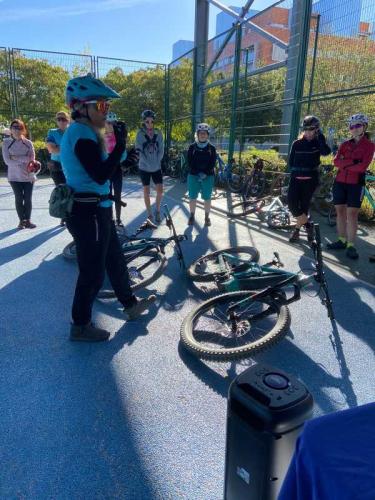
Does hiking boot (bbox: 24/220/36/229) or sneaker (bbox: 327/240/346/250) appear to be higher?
sneaker (bbox: 327/240/346/250)

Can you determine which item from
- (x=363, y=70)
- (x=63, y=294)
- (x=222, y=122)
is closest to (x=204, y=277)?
(x=63, y=294)

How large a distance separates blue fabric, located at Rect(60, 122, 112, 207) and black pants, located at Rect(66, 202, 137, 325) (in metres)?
0.13

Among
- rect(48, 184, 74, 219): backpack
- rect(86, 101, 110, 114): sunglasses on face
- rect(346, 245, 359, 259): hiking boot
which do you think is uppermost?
rect(86, 101, 110, 114): sunglasses on face

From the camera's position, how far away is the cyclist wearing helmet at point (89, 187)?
2.57 metres

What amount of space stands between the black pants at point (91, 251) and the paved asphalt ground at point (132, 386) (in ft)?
1.39

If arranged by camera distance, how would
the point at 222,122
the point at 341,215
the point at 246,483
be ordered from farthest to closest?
1. the point at 222,122
2. the point at 341,215
3. the point at 246,483

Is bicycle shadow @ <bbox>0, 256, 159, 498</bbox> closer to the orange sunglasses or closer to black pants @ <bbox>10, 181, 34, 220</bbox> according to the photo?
the orange sunglasses

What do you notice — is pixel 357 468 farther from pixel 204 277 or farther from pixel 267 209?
pixel 267 209

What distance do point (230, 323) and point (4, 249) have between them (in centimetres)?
397

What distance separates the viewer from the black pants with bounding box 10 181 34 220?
6320 mm

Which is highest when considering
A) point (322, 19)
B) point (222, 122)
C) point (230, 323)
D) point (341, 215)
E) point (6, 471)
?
point (322, 19)

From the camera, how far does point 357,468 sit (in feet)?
2.64

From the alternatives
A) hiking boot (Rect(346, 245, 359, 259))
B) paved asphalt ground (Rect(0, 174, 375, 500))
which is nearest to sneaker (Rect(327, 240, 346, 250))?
hiking boot (Rect(346, 245, 359, 259))

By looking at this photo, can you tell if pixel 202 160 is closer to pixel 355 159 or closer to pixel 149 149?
pixel 149 149
